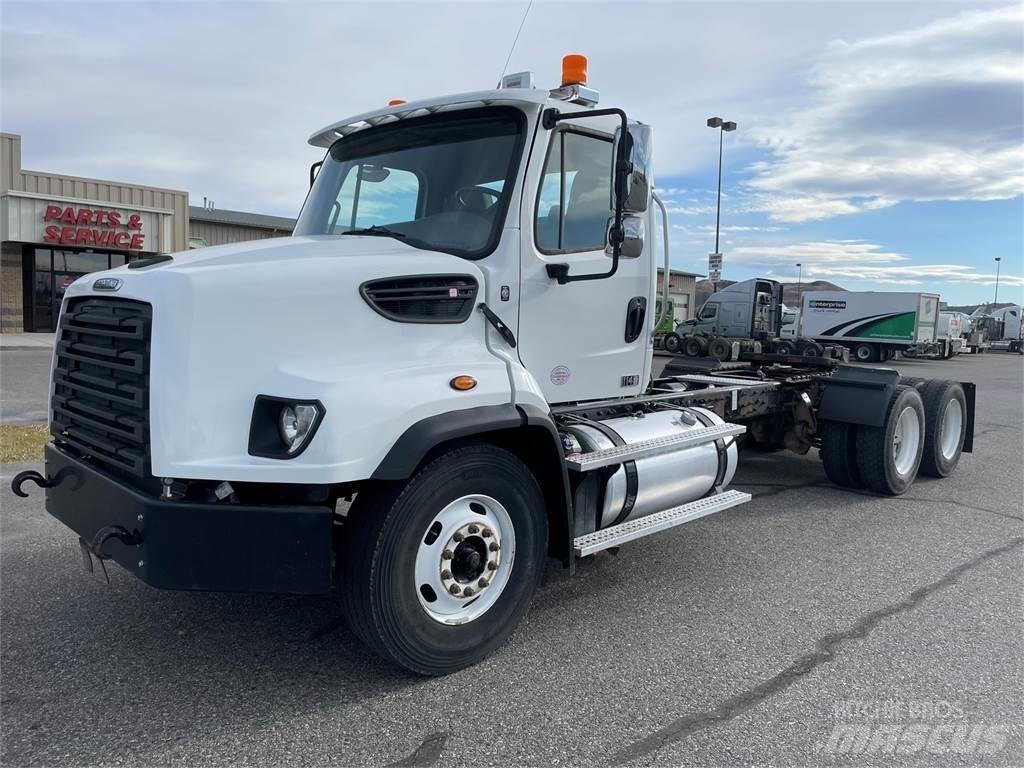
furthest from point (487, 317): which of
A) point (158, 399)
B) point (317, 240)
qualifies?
point (158, 399)

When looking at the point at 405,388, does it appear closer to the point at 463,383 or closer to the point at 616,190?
the point at 463,383

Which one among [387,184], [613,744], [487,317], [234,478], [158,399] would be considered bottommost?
[613,744]

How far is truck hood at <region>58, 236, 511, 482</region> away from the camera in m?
3.03

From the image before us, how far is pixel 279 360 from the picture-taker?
318cm

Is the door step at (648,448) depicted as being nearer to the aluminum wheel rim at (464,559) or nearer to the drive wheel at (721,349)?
the aluminum wheel rim at (464,559)

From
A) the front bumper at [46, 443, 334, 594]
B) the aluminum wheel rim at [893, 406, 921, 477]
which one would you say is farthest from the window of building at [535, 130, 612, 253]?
the aluminum wheel rim at [893, 406, 921, 477]

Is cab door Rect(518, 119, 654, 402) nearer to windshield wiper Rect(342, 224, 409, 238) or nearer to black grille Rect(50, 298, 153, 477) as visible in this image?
windshield wiper Rect(342, 224, 409, 238)

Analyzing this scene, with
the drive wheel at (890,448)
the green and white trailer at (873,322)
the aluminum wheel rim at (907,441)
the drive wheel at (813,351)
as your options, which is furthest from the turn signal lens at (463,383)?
the green and white trailer at (873,322)

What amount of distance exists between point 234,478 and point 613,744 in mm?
1797

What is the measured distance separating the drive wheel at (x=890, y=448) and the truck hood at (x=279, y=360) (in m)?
4.98

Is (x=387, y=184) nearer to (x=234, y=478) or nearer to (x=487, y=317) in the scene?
(x=487, y=317)

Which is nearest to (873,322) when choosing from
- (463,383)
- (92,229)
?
(92,229)

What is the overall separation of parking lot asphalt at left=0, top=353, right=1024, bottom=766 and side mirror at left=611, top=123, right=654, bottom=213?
2.23m

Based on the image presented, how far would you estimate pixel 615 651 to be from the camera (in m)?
3.87
